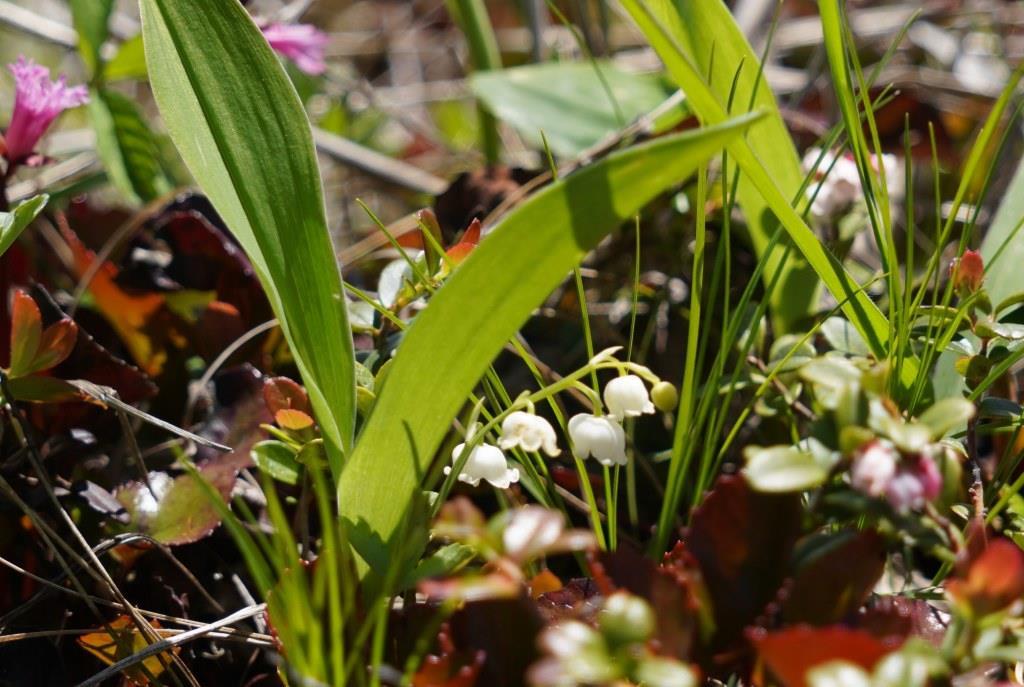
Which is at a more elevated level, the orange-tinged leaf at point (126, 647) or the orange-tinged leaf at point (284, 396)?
the orange-tinged leaf at point (284, 396)

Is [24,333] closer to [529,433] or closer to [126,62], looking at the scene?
[529,433]

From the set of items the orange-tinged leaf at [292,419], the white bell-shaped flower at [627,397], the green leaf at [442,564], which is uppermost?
the white bell-shaped flower at [627,397]

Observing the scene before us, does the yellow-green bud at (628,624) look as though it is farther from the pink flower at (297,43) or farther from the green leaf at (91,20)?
the green leaf at (91,20)

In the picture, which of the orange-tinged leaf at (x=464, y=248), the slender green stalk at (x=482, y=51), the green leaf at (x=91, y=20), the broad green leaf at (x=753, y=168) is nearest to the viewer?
the broad green leaf at (x=753, y=168)

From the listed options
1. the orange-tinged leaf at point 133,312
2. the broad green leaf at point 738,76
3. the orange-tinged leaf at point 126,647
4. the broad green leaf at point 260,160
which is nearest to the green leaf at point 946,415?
the broad green leaf at point 738,76

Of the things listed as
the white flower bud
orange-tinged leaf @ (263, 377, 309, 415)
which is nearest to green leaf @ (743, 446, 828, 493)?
the white flower bud

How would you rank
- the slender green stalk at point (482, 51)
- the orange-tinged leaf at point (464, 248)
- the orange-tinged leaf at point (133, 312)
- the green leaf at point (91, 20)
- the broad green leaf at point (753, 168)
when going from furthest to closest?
the slender green stalk at point (482, 51) → the green leaf at point (91, 20) → the orange-tinged leaf at point (133, 312) → the orange-tinged leaf at point (464, 248) → the broad green leaf at point (753, 168)
